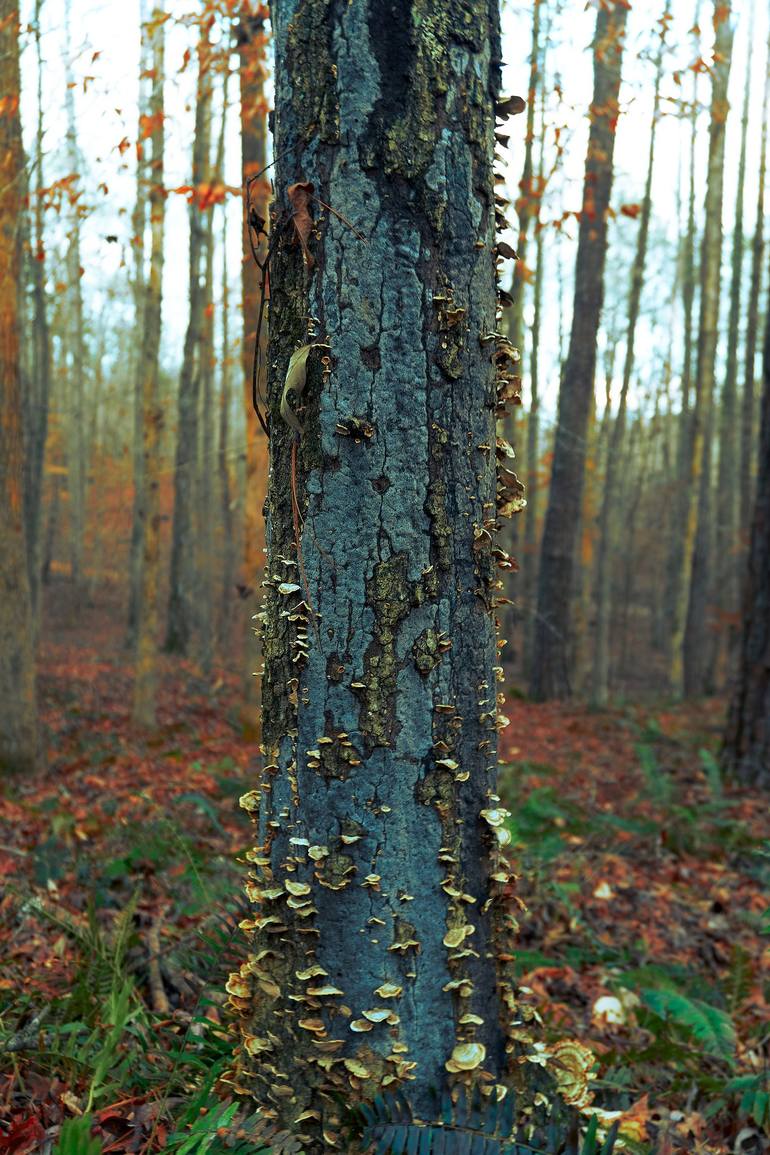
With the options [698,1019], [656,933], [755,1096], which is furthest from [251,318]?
[755,1096]

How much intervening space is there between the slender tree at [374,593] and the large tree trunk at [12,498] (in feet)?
18.6

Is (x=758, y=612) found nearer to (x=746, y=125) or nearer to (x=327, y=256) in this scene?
(x=327, y=256)

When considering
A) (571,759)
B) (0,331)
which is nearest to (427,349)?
(0,331)

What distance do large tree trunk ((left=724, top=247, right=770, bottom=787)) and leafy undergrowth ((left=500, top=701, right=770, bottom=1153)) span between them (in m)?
0.27

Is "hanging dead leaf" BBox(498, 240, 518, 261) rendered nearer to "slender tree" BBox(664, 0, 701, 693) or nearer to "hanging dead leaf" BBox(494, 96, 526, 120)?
"hanging dead leaf" BBox(494, 96, 526, 120)

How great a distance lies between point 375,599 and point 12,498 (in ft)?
19.3

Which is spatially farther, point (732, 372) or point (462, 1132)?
point (732, 372)

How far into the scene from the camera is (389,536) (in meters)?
1.78

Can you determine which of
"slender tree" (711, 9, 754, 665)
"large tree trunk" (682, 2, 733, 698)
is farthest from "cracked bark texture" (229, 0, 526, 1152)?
"slender tree" (711, 9, 754, 665)

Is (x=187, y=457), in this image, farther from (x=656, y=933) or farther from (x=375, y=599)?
(x=375, y=599)

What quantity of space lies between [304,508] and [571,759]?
763 centimetres

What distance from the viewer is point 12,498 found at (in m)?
6.78

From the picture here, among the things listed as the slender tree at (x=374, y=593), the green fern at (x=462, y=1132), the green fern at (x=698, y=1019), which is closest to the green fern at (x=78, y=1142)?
the slender tree at (x=374, y=593)

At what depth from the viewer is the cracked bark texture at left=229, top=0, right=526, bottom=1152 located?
1.77 m
